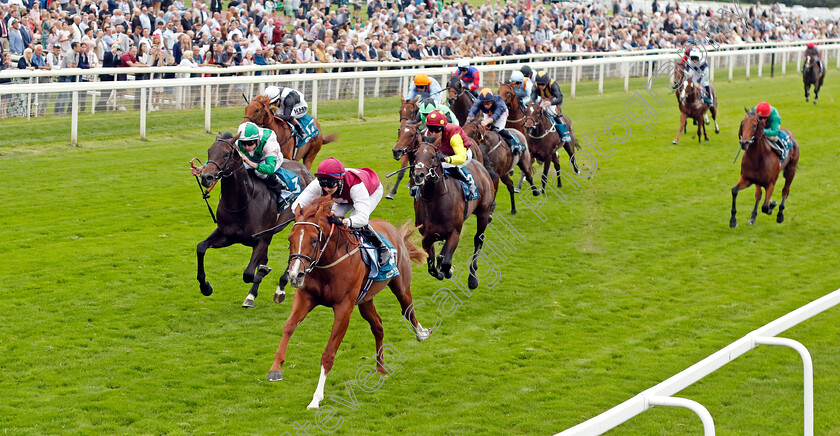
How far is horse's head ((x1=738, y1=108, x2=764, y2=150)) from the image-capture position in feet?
37.8

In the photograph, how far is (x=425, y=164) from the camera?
8.16 m

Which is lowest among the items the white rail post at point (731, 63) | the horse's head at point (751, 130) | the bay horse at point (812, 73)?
the horse's head at point (751, 130)

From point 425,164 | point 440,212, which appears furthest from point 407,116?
point 425,164

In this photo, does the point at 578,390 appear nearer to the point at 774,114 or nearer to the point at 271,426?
the point at 271,426

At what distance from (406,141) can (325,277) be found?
396 centimetres

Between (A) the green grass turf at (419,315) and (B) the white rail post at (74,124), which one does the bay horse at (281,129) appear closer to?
(A) the green grass turf at (419,315)

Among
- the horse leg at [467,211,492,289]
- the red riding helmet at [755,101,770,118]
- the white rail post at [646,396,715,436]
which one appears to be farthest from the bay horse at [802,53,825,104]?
the white rail post at [646,396,715,436]

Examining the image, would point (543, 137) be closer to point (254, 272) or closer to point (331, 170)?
point (254, 272)

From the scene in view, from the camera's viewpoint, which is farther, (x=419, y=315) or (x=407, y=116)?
(x=407, y=116)

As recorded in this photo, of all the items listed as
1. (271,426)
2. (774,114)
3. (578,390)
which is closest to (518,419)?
(578,390)

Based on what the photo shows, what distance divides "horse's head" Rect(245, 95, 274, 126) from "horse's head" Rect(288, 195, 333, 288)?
4.36 meters

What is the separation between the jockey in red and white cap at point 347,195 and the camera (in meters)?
5.99

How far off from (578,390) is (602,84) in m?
16.9

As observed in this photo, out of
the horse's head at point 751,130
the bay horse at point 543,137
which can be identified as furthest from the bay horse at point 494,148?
the horse's head at point 751,130
